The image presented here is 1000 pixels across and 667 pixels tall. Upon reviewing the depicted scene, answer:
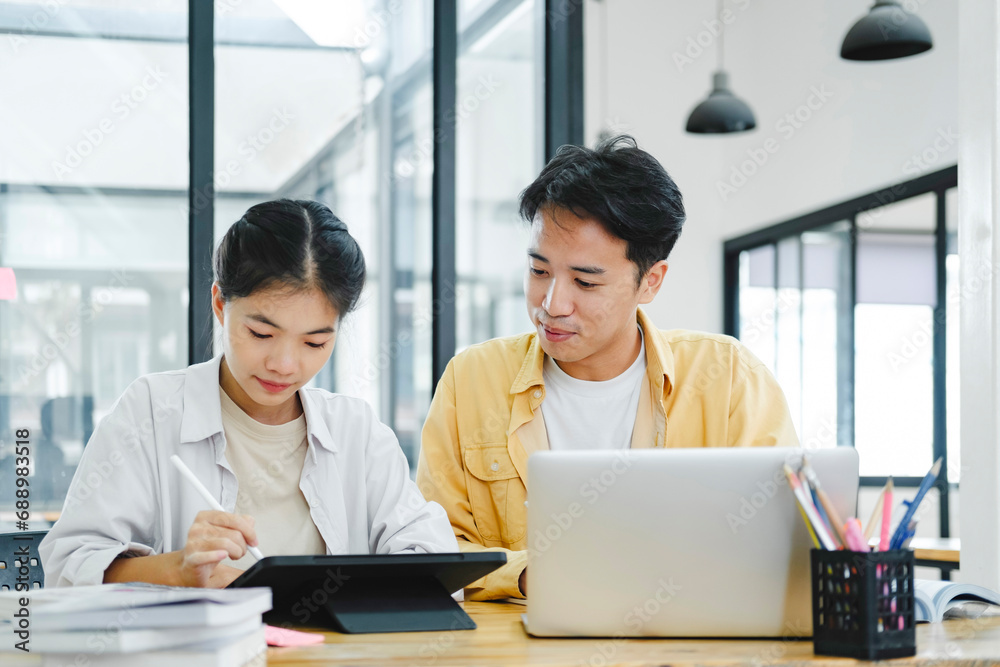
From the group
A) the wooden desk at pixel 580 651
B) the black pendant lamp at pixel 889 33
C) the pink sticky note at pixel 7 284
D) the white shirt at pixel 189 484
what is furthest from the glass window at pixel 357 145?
the wooden desk at pixel 580 651

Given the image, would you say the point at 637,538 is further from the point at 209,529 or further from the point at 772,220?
the point at 772,220

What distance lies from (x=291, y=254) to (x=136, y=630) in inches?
26.3

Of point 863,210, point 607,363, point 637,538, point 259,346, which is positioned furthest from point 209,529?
point 863,210

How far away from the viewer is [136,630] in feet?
2.96

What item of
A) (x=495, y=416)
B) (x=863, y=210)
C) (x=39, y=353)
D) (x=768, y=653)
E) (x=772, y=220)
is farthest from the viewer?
(x=772, y=220)

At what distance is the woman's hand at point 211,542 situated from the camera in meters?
1.14

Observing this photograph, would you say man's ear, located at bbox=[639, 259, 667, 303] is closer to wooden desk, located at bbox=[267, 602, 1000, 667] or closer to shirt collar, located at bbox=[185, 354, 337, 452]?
shirt collar, located at bbox=[185, 354, 337, 452]

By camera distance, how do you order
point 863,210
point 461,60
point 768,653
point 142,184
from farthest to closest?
point 863,210 → point 461,60 → point 142,184 → point 768,653

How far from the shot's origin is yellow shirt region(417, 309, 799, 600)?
1.76 m

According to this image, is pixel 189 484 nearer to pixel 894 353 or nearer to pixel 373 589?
pixel 373 589

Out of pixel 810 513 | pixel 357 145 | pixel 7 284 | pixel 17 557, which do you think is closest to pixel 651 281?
pixel 810 513

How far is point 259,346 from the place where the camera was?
141 centimetres

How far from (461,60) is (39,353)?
7.34 feet

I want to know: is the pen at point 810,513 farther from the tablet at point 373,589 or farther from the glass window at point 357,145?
the glass window at point 357,145
